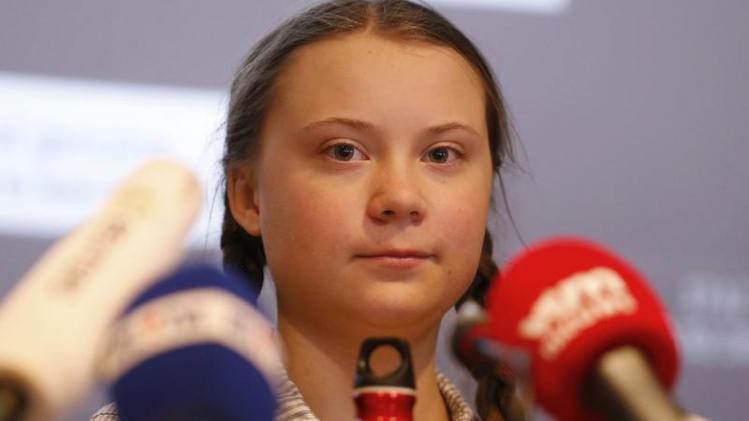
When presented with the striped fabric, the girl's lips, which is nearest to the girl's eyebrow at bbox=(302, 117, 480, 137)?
the girl's lips

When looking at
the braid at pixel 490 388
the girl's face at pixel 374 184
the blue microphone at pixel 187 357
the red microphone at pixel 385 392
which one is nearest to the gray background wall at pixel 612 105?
the braid at pixel 490 388

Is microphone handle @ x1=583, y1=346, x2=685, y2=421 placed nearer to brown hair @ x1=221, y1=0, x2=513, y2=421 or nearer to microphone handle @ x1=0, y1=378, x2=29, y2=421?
microphone handle @ x1=0, y1=378, x2=29, y2=421

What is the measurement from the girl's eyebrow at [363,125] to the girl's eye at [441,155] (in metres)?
0.02

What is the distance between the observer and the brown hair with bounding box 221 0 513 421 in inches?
42.9

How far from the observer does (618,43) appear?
183 cm

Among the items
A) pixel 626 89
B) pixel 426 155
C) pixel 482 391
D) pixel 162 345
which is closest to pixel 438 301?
pixel 426 155

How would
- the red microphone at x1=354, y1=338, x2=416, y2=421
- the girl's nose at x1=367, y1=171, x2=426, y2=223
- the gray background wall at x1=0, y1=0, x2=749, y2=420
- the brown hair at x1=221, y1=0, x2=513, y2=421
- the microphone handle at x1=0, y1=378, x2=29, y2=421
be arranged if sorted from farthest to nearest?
the gray background wall at x1=0, y1=0, x2=749, y2=420 → the brown hair at x1=221, y1=0, x2=513, y2=421 → the girl's nose at x1=367, y1=171, x2=426, y2=223 → the red microphone at x1=354, y1=338, x2=416, y2=421 → the microphone handle at x1=0, y1=378, x2=29, y2=421

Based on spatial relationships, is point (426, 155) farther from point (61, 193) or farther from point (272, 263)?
point (61, 193)

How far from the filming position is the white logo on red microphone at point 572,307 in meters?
0.52

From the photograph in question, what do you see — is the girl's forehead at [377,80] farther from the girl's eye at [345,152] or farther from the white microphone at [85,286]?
the white microphone at [85,286]

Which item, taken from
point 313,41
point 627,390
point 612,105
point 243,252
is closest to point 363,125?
point 313,41

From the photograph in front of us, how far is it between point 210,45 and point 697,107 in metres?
0.73

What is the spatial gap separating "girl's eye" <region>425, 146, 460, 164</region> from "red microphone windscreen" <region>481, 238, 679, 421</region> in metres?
0.42

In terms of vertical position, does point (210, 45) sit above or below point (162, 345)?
below
